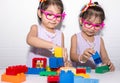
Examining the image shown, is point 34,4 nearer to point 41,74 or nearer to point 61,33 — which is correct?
point 61,33

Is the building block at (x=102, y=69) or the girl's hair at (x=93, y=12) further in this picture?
the girl's hair at (x=93, y=12)

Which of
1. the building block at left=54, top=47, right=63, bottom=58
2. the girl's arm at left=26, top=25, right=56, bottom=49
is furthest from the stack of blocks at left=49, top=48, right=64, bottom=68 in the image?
the girl's arm at left=26, top=25, right=56, bottom=49

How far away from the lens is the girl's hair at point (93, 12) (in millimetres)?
1457

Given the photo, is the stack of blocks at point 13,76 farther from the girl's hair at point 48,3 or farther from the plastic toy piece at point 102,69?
the girl's hair at point 48,3

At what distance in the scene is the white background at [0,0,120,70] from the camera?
157 centimetres

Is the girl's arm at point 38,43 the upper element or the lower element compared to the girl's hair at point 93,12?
lower

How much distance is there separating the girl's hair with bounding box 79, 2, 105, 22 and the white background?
11 cm

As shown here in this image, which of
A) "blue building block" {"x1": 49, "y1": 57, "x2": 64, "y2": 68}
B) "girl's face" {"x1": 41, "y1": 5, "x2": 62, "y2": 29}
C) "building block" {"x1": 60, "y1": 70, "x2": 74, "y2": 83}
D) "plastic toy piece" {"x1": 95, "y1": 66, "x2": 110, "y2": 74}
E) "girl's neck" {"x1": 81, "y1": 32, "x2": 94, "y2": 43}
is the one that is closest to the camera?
"building block" {"x1": 60, "y1": 70, "x2": 74, "y2": 83}

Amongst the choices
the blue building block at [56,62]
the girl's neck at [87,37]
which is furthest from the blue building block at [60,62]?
the girl's neck at [87,37]

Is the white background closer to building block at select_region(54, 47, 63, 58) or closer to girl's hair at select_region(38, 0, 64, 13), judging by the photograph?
girl's hair at select_region(38, 0, 64, 13)

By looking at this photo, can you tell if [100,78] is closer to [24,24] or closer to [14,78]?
[14,78]

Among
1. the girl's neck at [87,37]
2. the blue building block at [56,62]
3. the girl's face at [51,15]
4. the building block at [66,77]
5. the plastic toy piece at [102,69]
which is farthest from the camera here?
the girl's neck at [87,37]

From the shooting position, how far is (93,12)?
4.79 feet

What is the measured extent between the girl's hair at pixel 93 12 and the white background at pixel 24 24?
4.3 inches
